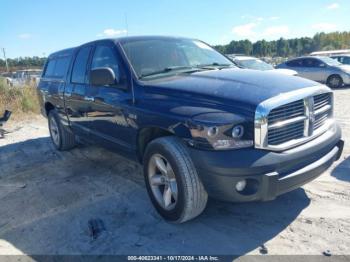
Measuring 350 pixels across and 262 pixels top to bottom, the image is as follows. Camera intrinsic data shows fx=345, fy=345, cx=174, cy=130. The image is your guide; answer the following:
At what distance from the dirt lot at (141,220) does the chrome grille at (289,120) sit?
2.77ft

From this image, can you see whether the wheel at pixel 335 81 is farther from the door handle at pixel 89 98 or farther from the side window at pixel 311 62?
the door handle at pixel 89 98

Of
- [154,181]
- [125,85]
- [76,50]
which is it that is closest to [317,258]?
[154,181]

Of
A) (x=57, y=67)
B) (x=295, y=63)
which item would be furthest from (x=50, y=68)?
(x=295, y=63)

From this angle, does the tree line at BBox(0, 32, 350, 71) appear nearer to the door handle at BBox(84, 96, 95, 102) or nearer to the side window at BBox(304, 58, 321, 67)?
the side window at BBox(304, 58, 321, 67)

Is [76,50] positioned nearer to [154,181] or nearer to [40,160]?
[40,160]

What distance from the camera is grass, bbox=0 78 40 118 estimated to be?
37.4 feet

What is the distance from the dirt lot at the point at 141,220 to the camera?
10.3 feet

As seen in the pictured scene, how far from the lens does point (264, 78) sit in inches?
139

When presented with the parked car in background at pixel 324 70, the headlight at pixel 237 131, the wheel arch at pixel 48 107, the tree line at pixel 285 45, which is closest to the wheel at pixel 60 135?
the wheel arch at pixel 48 107

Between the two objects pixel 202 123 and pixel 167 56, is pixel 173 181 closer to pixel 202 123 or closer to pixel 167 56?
pixel 202 123

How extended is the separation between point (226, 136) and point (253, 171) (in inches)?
14.3

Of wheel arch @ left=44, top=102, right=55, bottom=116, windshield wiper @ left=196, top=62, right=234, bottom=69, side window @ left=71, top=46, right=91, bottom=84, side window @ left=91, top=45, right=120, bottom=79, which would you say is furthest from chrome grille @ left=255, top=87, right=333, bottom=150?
wheel arch @ left=44, top=102, right=55, bottom=116

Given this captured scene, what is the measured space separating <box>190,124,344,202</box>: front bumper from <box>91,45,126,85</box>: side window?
1496 mm

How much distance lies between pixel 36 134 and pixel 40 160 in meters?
2.56
